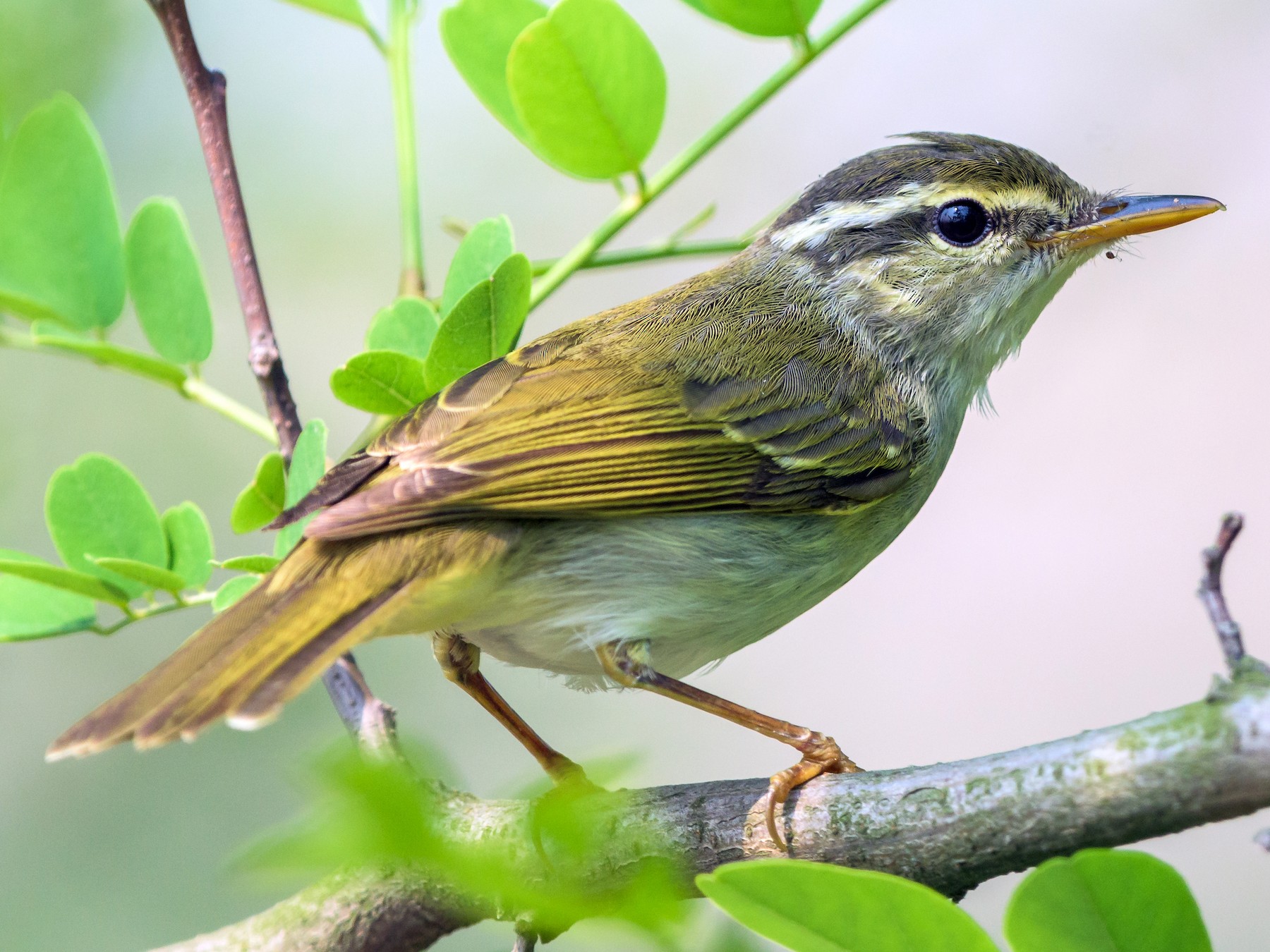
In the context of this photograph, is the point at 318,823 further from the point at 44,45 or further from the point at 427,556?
the point at 44,45

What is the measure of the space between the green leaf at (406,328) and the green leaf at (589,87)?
0.37 m

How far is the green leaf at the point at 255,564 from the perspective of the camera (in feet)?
6.59

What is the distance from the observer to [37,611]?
78.7 inches

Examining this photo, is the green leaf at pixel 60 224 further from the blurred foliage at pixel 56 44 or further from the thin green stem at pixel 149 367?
the blurred foliage at pixel 56 44

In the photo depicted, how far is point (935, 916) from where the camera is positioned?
3.57ft

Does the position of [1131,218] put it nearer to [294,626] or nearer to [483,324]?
[483,324]

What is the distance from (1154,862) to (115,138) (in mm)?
5043

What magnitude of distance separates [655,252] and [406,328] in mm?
499

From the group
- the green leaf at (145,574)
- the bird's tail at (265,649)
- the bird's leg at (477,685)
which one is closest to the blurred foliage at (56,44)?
the green leaf at (145,574)

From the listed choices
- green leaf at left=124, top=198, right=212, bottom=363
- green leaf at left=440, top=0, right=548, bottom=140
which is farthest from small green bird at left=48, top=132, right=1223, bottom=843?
green leaf at left=440, top=0, right=548, bottom=140

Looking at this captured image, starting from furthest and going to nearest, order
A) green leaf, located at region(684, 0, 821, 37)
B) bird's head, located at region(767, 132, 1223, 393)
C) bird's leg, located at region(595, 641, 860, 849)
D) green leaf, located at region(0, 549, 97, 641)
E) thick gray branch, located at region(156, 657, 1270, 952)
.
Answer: bird's head, located at region(767, 132, 1223, 393)
bird's leg, located at region(595, 641, 860, 849)
green leaf, located at region(684, 0, 821, 37)
green leaf, located at region(0, 549, 97, 641)
thick gray branch, located at region(156, 657, 1270, 952)

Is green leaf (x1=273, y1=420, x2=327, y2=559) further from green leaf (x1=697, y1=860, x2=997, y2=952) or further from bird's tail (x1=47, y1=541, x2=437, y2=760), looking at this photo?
green leaf (x1=697, y1=860, x2=997, y2=952)

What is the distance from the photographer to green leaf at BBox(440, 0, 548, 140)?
7.35ft

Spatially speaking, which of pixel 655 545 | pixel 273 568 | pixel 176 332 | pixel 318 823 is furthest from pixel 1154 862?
pixel 176 332
